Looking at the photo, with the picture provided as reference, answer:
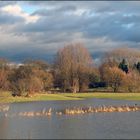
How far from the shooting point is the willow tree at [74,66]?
5138 inches

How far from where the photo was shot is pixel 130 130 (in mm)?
35875

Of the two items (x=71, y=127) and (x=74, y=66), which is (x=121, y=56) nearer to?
(x=74, y=66)

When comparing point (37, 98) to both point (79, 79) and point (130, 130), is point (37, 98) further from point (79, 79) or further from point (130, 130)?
point (130, 130)

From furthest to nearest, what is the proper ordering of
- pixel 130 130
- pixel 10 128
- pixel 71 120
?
pixel 71 120 → pixel 10 128 → pixel 130 130

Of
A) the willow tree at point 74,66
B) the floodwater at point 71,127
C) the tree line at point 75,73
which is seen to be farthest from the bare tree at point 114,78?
the floodwater at point 71,127

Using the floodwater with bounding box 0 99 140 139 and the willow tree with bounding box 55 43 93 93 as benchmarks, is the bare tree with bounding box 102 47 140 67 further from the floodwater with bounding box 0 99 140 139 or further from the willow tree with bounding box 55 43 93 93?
the floodwater with bounding box 0 99 140 139

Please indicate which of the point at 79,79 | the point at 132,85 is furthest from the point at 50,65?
the point at 132,85

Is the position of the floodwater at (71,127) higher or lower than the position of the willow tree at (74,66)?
lower

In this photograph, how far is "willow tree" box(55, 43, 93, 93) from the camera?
131 meters

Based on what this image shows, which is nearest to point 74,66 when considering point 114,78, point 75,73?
point 75,73

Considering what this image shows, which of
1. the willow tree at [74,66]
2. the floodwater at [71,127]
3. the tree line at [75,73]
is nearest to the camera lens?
the floodwater at [71,127]

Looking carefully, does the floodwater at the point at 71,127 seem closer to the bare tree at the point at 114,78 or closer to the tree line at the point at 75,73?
the tree line at the point at 75,73

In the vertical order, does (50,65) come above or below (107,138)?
above

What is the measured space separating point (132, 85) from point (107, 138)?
9512 cm
